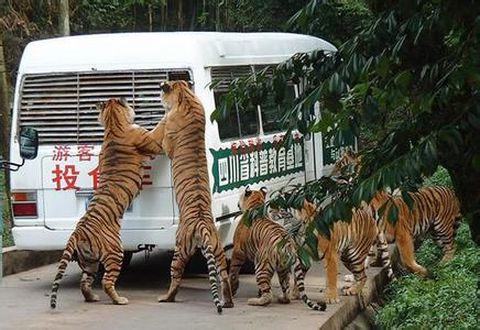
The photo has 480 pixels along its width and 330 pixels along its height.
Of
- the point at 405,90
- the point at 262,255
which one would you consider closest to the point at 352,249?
the point at 262,255

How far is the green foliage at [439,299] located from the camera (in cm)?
739

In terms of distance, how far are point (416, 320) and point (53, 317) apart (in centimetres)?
290

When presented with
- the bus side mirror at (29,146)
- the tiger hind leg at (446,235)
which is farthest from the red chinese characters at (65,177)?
the tiger hind leg at (446,235)

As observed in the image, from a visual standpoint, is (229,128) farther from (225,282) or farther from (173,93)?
(225,282)

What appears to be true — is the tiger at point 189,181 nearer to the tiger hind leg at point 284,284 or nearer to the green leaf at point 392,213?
the tiger hind leg at point 284,284

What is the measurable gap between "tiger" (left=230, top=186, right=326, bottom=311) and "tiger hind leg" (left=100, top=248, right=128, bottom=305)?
3.29ft

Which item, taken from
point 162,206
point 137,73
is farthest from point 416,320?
point 137,73

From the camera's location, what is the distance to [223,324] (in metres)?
7.40

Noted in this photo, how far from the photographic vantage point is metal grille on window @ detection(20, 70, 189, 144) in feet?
28.8

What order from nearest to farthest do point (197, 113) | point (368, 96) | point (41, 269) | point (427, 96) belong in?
point (427, 96), point (368, 96), point (197, 113), point (41, 269)

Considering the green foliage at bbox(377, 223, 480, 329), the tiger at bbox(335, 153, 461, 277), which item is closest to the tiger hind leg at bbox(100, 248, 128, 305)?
the green foliage at bbox(377, 223, 480, 329)

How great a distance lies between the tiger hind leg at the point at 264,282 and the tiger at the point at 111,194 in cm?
117

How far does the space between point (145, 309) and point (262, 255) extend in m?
1.08

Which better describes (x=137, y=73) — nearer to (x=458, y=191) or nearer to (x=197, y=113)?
(x=197, y=113)
